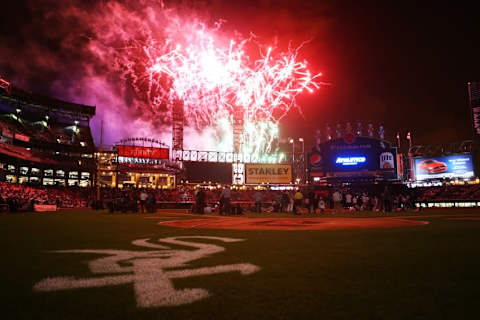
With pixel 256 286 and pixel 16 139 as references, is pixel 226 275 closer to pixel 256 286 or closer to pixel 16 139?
pixel 256 286

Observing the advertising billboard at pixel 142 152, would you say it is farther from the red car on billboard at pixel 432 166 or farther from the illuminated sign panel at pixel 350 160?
the red car on billboard at pixel 432 166

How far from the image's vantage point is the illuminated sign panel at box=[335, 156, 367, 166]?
46.3 metres

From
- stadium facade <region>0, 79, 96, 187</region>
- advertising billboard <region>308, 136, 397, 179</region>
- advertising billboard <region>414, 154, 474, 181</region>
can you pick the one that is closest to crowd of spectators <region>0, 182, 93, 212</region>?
stadium facade <region>0, 79, 96, 187</region>

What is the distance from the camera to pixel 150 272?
4438 millimetres

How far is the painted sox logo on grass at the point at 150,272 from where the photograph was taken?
11.1ft

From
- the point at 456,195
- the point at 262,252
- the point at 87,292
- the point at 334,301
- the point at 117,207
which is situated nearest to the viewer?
the point at 334,301

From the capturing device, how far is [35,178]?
6519cm

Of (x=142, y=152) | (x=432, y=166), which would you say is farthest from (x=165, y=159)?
(x=432, y=166)

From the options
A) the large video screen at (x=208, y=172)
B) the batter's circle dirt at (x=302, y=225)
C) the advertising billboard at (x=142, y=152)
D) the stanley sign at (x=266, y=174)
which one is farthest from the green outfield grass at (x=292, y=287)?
the advertising billboard at (x=142, y=152)

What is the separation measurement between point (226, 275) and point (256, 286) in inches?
25.1

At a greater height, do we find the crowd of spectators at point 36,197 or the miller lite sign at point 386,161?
the miller lite sign at point 386,161

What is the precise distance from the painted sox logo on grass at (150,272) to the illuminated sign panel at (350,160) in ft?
140

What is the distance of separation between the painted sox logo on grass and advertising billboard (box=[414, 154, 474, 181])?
54790mm

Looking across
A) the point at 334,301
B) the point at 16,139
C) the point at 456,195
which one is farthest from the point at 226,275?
the point at 16,139
